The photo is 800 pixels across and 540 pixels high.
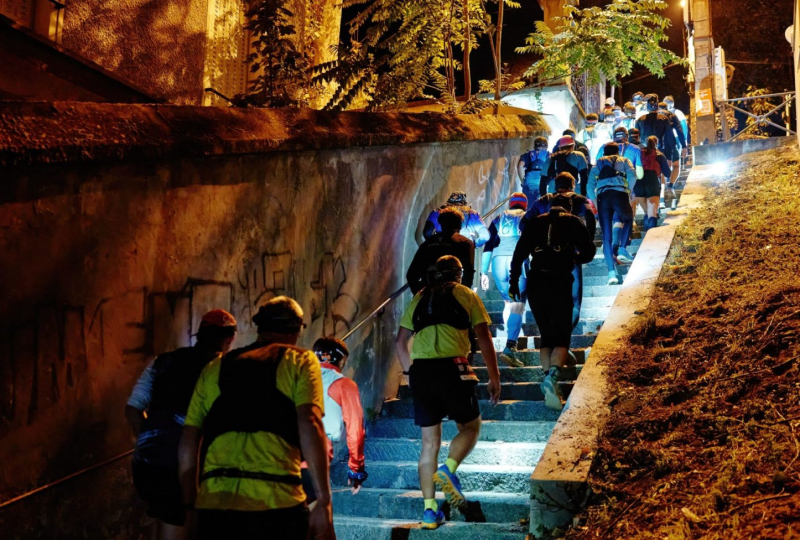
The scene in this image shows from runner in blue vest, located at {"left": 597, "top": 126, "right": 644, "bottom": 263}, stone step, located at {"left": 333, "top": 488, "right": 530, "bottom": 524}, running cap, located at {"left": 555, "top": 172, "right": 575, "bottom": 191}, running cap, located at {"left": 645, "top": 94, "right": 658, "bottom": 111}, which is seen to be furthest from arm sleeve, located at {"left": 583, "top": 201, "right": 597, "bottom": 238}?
running cap, located at {"left": 645, "top": 94, "right": 658, "bottom": 111}

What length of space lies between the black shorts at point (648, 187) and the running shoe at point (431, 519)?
7.68 m

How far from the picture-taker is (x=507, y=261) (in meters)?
9.23

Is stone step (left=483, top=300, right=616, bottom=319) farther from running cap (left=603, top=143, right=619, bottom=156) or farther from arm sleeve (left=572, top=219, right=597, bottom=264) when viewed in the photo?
running cap (left=603, top=143, right=619, bottom=156)

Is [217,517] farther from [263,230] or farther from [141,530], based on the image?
[263,230]

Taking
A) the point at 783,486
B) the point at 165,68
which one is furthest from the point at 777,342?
the point at 165,68

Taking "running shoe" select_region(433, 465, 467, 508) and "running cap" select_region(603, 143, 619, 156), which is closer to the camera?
→ "running shoe" select_region(433, 465, 467, 508)

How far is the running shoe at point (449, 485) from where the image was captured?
18.2 ft

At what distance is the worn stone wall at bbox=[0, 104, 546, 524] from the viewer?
14.8 ft

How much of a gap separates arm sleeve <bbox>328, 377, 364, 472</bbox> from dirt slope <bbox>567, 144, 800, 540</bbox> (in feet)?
4.89

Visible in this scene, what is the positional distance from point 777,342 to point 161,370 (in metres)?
4.40

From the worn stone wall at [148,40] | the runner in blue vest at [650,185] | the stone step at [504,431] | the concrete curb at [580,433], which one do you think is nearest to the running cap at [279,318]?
the concrete curb at [580,433]

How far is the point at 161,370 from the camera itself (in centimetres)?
452

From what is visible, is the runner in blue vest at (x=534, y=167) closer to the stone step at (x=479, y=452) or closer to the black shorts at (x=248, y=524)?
the stone step at (x=479, y=452)

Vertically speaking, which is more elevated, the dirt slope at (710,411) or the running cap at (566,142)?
the running cap at (566,142)
